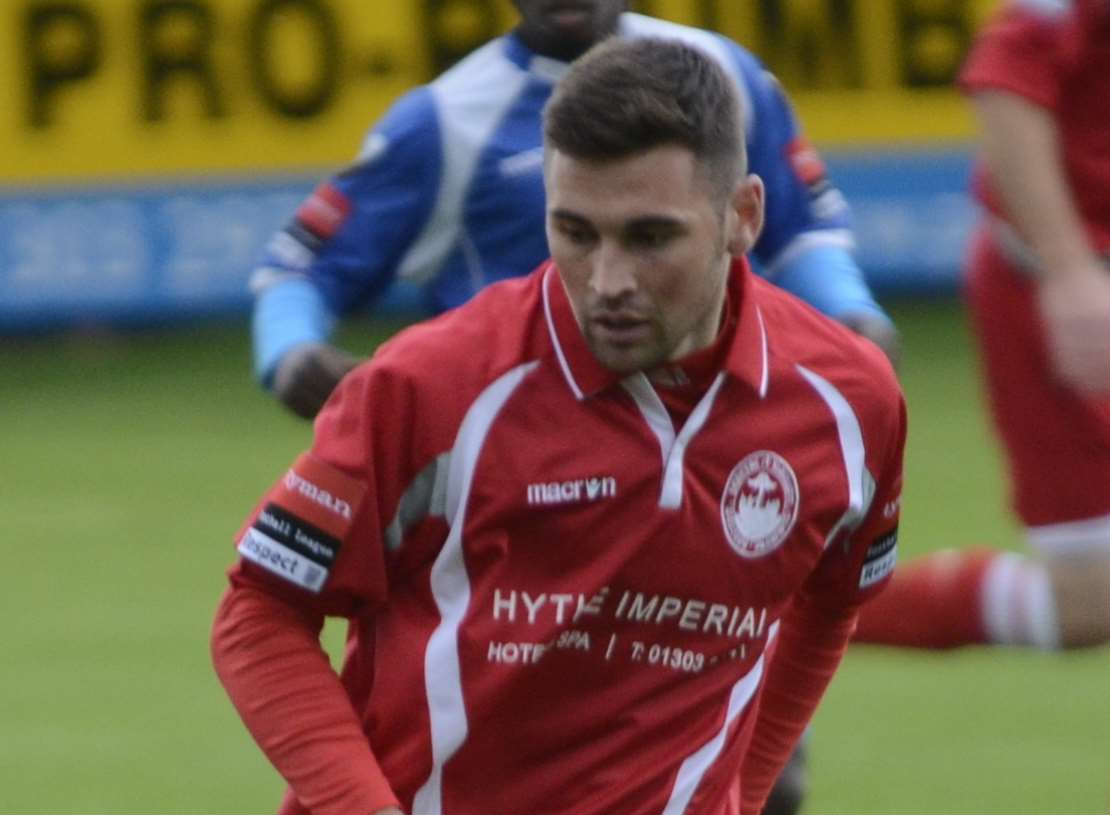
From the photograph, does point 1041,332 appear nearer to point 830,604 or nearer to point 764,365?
point 830,604

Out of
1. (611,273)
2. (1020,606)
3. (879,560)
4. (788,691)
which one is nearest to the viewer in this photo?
(611,273)

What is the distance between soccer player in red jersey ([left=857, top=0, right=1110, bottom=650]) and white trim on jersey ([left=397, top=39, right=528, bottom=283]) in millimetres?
800

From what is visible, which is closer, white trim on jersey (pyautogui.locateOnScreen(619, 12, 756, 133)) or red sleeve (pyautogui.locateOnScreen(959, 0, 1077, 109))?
→ white trim on jersey (pyautogui.locateOnScreen(619, 12, 756, 133))

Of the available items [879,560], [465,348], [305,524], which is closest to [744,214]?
[465,348]

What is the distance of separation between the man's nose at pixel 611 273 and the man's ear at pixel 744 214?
0.23 m

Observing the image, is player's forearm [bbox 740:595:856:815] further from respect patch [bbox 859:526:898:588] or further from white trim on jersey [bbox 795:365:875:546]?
white trim on jersey [bbox 795:365:875:546]

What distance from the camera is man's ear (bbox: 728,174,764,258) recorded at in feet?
11.0

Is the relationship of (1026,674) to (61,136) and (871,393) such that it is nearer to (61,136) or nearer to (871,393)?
(871,393)

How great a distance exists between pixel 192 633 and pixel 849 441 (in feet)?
13.7

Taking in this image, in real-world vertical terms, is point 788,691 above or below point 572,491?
below

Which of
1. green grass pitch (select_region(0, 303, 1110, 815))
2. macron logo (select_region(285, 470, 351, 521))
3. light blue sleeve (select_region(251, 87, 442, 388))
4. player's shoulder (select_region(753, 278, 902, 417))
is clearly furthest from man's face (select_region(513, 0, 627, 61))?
green grass pitch (select_region(0, 303, 1110, 815))

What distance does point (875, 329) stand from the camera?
15.2 feet

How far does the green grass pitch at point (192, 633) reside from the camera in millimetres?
6113

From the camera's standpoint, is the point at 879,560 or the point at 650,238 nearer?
the point at 650,238
